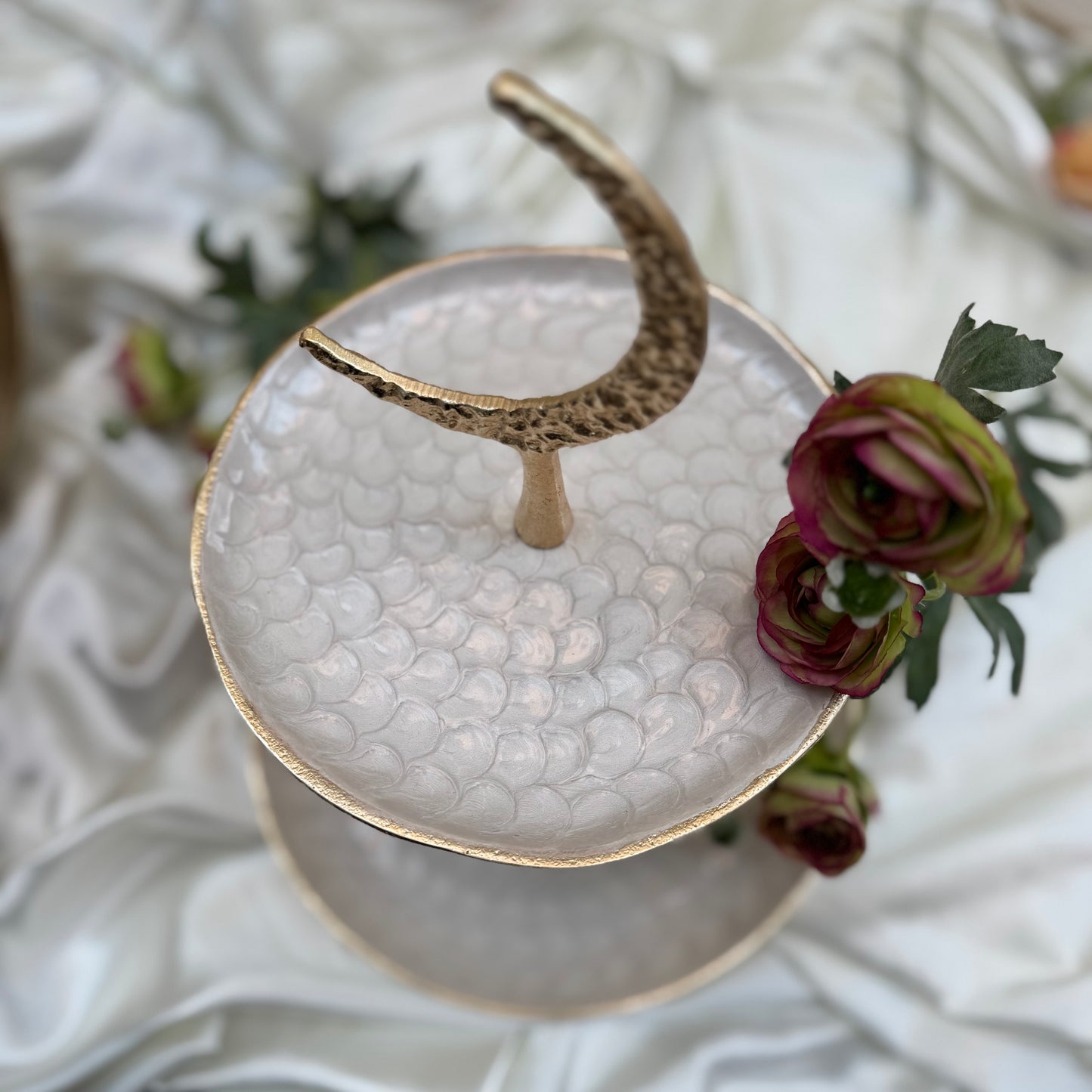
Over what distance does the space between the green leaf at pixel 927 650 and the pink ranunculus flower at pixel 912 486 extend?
14 cm

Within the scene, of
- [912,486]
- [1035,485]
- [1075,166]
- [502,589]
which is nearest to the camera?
[912,486]

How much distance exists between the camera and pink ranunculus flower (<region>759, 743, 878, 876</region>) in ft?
1.51

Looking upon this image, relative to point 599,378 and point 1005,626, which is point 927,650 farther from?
point 599,378

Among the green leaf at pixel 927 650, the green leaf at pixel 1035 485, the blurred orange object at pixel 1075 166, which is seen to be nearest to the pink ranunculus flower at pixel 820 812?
the green leaf at pixel 927 650

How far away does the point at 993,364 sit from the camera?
354mm

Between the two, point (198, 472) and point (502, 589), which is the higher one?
point (502, 589)

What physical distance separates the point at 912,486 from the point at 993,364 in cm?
10

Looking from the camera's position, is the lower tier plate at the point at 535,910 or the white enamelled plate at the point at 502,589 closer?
the white enamelled plate at the point at 502,589

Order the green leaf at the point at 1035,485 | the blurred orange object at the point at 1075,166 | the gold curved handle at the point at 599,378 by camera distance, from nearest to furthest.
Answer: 1. the gold curved handle at the point at 599,378
2. the green leaf at the point at 1035,485
3. the blurred orange object at the point at 1075,166

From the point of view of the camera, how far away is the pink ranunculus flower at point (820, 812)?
0.46 metres

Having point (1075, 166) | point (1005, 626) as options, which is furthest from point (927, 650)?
point (1075, 166)

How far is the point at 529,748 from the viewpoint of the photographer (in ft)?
1.23

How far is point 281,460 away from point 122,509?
1.48 ft

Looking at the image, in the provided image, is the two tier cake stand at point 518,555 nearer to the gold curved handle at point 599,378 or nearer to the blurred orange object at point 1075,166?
the gold curved handle at point 599,378
